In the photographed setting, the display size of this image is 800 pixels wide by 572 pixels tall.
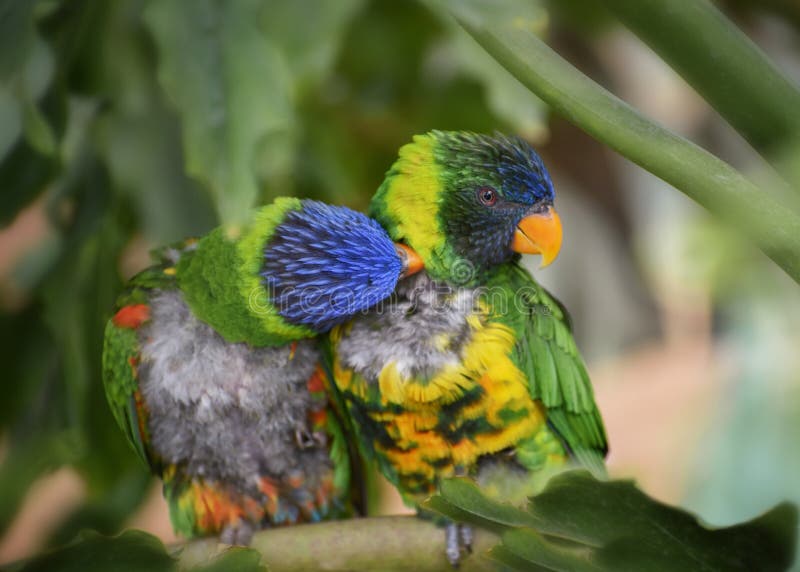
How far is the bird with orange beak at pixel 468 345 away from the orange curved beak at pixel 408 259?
0.01 metres

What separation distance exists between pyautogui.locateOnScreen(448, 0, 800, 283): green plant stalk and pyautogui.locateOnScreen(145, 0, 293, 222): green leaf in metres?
0.28

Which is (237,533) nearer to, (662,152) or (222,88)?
(222,88)

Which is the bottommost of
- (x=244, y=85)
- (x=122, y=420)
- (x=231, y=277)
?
(x=122, y=420)

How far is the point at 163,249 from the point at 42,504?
2.36 meters

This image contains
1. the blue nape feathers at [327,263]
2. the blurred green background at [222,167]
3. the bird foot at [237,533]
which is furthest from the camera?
the bird foot at [237,533]

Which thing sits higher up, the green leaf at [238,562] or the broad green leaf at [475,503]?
the broad green leaf at [475,503]

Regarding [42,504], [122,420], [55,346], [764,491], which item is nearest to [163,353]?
[122,420]

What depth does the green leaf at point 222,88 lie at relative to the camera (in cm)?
70

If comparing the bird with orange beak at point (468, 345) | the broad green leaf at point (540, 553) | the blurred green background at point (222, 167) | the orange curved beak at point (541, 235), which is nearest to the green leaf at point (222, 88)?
the blurred green background at point (222, 167)

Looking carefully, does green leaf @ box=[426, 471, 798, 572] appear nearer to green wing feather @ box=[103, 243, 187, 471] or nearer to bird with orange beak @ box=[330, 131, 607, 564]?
bird with orange beak @ box=[330, 131, 607, 564]

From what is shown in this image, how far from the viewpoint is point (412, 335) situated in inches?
30.9

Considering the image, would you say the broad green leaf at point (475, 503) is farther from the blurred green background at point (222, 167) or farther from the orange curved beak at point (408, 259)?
the orange curved beak at point (408, 259)

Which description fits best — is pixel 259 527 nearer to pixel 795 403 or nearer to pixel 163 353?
pixel 163 353

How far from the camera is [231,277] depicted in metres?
0.70
